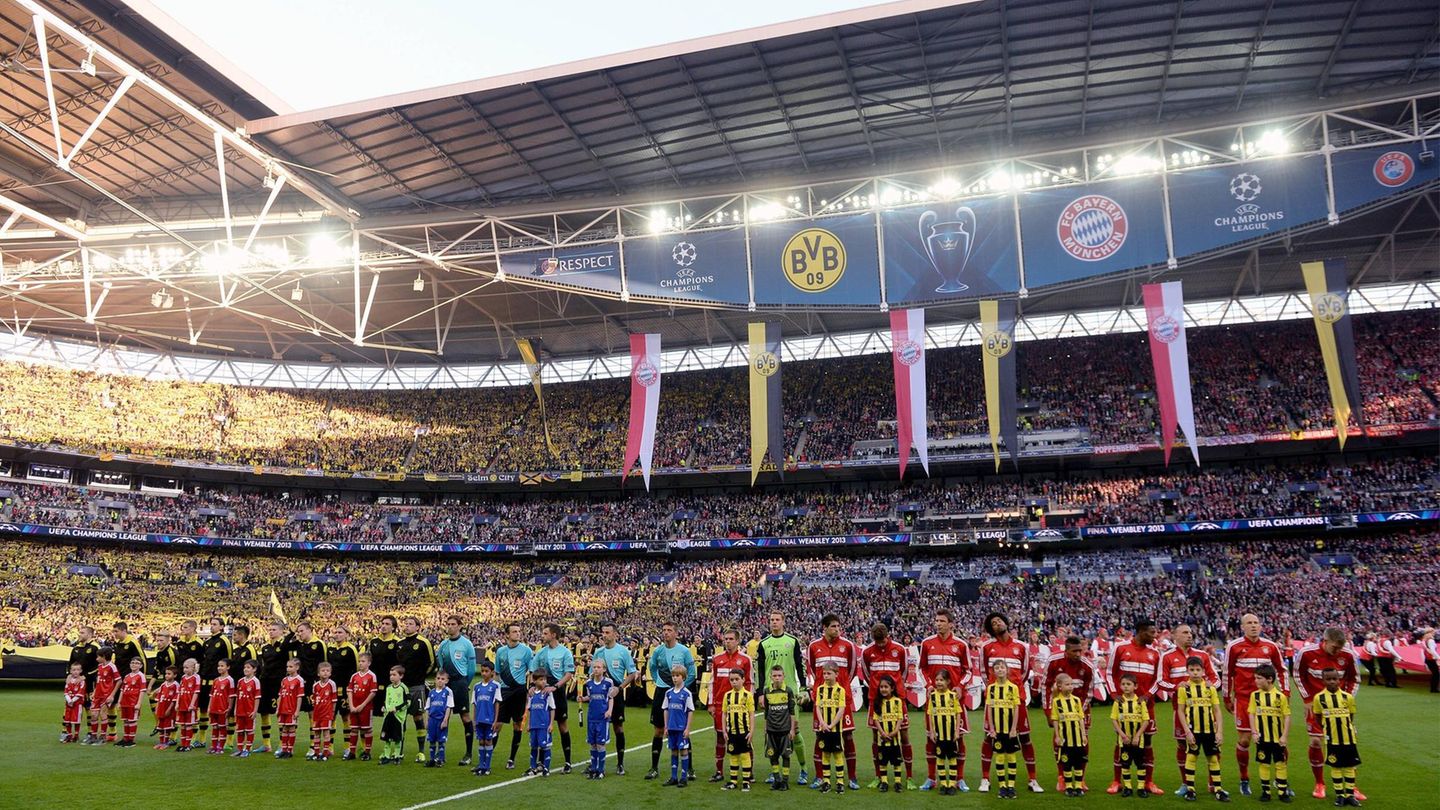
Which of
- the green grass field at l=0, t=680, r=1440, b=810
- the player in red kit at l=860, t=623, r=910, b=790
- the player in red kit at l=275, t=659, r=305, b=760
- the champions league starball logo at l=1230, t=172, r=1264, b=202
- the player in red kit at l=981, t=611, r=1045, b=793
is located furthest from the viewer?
the champions league starball logo at l=1230, t=172, r=1264, b=202

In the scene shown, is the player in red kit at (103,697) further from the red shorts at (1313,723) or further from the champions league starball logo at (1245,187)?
the champions league starball logo at (1245,187)

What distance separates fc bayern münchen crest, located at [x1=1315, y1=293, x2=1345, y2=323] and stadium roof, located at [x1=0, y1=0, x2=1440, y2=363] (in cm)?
491

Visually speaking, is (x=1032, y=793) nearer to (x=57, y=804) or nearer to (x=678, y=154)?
(x=57, y=804)

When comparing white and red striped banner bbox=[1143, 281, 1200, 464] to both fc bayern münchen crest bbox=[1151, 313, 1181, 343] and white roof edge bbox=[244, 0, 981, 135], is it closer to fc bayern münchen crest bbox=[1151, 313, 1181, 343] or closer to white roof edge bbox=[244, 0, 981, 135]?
fc bayern münchen crest bbox=[1151, 313, 1181, 343]

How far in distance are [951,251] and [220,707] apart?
20.8 metres

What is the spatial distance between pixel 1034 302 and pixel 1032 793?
35407 mm

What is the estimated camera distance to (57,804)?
10.0m

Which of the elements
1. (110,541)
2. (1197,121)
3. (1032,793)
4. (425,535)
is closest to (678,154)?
(1197,121)

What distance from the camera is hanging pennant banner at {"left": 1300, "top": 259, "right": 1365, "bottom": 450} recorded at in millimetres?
26453

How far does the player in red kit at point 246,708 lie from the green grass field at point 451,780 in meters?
0.50

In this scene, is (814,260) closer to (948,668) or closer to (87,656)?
(948,668)

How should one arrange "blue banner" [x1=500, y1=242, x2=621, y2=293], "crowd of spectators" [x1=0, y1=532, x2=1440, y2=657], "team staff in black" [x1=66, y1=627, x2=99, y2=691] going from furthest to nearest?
"crowd of spectators" [x1=0, y1=532, x2=1440, y2=657] < "blue banner" [x1=500, y1=242, x2=621, y2=293] < "team staff in black" [x1=66, y1=627, x2=99, y2=691]

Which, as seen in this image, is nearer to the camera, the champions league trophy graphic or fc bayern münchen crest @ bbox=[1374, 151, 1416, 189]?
fc bayern münchen crest @ bbox=[1374, 151, 1416, 189]

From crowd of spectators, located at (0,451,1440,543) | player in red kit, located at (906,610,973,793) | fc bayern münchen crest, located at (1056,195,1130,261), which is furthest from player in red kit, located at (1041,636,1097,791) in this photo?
crowd of spectators, located at (0,451,1440,543)
